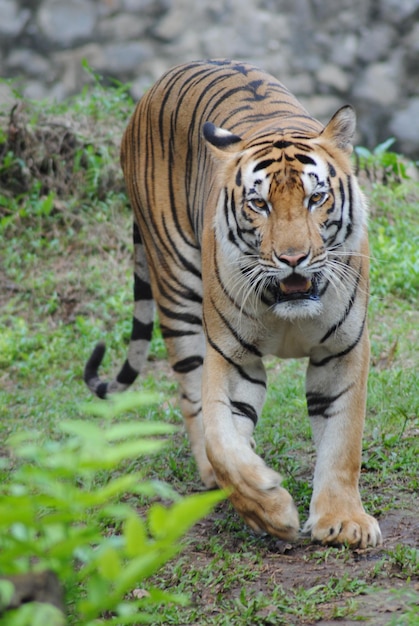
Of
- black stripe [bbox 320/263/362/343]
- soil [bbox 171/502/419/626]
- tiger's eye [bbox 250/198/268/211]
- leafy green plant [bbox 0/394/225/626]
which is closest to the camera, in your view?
Result: leafy green plant [bbox 0/394/225/626]

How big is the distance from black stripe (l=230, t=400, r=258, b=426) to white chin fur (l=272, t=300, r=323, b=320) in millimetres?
489

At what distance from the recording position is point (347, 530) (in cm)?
331

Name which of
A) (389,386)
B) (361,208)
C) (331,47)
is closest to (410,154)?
(331,47)

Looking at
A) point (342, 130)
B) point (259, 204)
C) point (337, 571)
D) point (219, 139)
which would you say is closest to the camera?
Result: point (337, 571)

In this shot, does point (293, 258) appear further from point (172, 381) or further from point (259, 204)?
point (172, 381)

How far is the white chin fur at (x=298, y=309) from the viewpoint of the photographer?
3.34 metres

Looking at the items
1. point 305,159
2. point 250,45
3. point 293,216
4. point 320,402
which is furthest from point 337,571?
point 250,45

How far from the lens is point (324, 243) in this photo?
131 inches

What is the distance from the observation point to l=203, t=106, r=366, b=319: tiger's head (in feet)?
10.6

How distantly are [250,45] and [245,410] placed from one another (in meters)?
6.24

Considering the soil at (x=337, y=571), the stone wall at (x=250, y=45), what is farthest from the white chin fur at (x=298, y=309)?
the stone wall at (x=250, y=45)

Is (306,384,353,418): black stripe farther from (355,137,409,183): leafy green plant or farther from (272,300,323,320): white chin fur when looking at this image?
(355,137,409,183): leafy green plant

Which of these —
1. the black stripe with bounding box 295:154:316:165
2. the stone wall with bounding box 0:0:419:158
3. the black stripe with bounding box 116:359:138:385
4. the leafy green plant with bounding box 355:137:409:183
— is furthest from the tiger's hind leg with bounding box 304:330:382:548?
the stone wall with bounding box 0:0:419:158

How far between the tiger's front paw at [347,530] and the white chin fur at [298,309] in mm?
718
